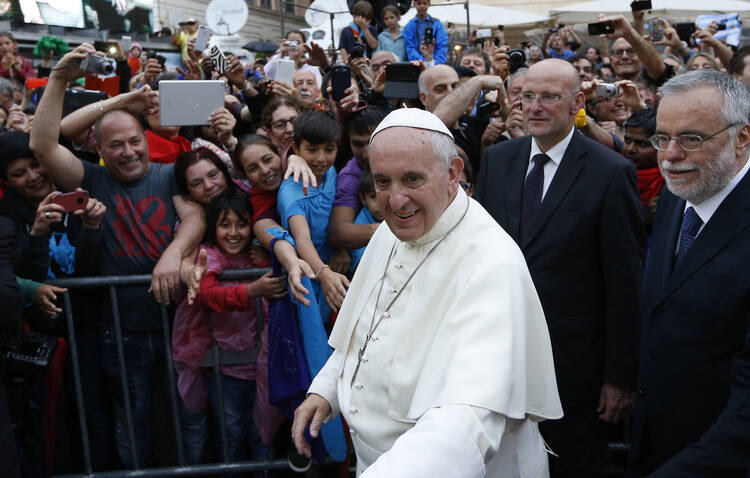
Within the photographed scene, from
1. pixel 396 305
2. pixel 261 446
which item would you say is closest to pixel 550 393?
pixel 396 305

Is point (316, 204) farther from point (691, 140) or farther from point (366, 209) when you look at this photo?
point (691, 140)

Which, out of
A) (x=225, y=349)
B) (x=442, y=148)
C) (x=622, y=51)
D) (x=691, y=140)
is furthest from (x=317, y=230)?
(x=622, y=51)

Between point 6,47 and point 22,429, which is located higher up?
point 6,47

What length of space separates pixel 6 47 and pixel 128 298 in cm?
783

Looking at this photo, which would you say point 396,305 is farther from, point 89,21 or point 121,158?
point 89,21

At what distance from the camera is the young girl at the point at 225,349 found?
3857mm

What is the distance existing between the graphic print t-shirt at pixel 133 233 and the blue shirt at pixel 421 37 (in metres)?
6.71

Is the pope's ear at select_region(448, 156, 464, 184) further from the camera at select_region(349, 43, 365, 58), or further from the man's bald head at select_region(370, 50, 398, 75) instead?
the man's bald head at select_region(370, 50, 398, 75)

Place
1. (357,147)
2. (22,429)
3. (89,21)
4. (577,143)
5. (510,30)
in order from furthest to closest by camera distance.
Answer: (89,21)
(510,30)
(357,147)
(22,429)
(577,143)

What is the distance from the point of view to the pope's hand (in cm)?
241

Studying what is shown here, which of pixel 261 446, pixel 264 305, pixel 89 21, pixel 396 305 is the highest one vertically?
pixel 89 21

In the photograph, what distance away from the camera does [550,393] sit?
7.23 feet

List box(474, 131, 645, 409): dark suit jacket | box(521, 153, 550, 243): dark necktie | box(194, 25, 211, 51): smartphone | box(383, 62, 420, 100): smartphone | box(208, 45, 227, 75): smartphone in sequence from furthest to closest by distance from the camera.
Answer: box(194, 25, 211, 51): smartphone
box(208, 45, 227, 75): smartphone
box(383, 62, 420, 100): smartphone
box(521, 153, 550, 243): dark necktie
box(474, 131, 645, 409): dark suit jacket

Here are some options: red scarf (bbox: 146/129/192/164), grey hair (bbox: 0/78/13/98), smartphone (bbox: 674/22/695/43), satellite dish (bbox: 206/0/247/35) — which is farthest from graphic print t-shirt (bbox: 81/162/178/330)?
satellite dish (bbox: 206/0/247/35)
